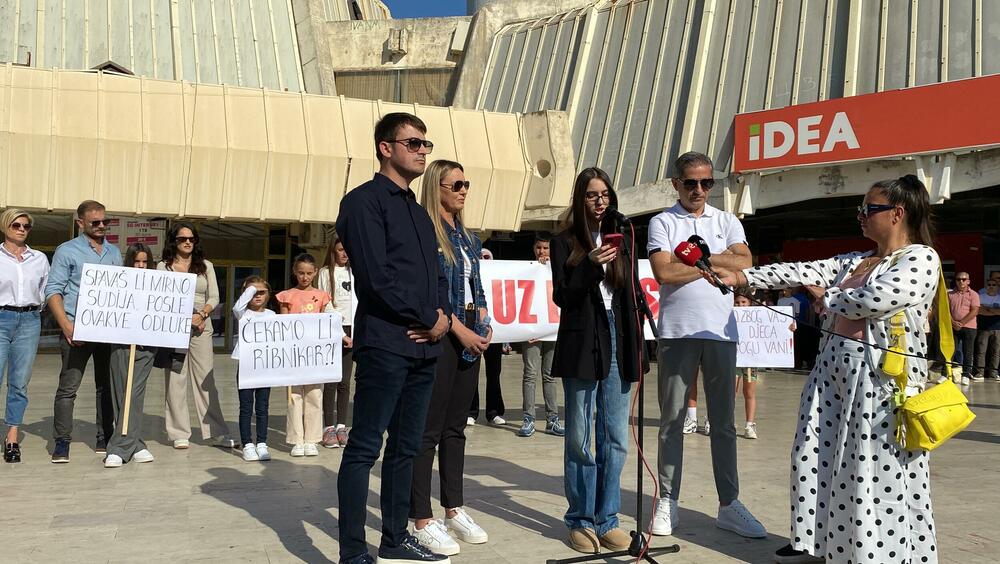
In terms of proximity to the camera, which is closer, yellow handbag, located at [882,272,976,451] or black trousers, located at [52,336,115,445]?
yellow handbag, located at [882,272,976,451]

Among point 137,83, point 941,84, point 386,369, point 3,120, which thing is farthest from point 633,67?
point 386,369

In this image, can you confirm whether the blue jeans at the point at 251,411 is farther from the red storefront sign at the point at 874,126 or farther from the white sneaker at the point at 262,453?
the red storefront sign at the point at 874,126

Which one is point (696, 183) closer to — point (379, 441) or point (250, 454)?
point (379, 441)

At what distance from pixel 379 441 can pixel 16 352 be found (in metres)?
4.86

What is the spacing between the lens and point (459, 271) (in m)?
5.25

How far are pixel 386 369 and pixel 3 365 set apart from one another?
496 cm

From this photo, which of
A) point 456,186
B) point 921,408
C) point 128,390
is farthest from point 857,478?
point 128,390

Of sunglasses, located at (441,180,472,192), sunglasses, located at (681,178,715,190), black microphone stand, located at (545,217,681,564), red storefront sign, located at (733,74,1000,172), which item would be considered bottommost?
black microphone stand, located at (545,217,681,564)

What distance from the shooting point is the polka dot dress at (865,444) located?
422 centimetres

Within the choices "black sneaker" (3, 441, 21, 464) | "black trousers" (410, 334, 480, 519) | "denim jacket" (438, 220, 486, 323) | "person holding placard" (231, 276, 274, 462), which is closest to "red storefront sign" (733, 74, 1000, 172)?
"person holding placard" (231, 276, 274, 462)

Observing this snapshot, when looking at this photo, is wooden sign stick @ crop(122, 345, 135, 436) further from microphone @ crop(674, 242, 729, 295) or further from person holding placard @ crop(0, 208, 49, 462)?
microphone @ crop(674, 242, 729, 295)

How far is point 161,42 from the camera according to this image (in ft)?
77.9

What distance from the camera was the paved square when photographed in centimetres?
492

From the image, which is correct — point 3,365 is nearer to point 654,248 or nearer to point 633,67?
point 654,248
